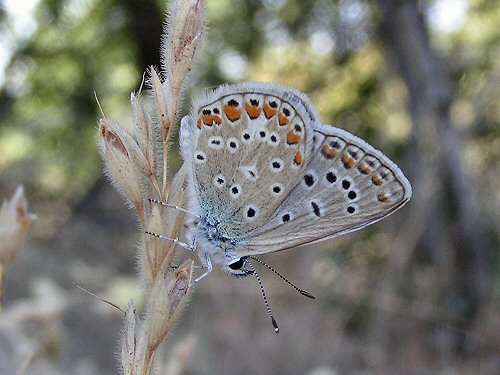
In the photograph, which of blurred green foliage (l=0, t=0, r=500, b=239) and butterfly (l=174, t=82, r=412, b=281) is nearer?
butterfly (l=174, t=82, r=412, b=281)

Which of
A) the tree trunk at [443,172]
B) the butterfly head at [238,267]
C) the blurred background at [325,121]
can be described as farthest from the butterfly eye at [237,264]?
the tree trunk at [443,172]

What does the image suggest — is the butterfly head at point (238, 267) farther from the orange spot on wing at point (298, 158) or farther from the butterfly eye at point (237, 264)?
the orange spot on wing at point (298, 158)

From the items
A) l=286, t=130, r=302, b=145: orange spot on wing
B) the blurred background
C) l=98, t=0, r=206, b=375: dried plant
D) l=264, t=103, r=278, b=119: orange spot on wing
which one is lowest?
the blurred background

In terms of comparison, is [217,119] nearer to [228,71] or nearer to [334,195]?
[334,195]

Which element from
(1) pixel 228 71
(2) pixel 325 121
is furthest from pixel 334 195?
(1) pixel 228 71

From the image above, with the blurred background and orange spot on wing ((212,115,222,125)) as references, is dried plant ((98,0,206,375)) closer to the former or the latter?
orange spot on wing ((212,115,222,125))

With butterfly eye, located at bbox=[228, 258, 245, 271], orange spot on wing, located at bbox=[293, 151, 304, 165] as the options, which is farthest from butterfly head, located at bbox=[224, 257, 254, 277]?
orange spot on wing, located at bbox=[293, 151, 304, 165]
